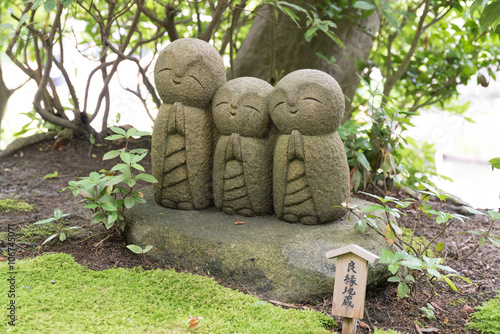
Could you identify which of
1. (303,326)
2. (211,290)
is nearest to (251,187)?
(211,290)

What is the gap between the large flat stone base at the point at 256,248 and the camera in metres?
2.63

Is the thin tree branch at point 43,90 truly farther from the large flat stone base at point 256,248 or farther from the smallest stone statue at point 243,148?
the large flat stone base at point 256,248

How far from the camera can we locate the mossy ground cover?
212 centimetres

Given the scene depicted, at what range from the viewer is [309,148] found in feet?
9.51

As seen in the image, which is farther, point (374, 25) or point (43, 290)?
point (374, 25)

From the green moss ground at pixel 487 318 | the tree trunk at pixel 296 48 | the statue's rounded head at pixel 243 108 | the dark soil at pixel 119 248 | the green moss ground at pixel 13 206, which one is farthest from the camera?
the tree trunk at pixel 296 48

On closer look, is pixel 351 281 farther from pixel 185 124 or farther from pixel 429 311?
pixel 185 124

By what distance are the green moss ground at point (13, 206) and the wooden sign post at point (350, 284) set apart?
2.67 m

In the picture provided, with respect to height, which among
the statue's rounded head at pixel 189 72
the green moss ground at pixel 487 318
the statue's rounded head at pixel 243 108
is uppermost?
the statue's rounded head at pixel 189 72

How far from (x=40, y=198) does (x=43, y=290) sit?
1.77 meters

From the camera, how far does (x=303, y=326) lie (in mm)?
2242

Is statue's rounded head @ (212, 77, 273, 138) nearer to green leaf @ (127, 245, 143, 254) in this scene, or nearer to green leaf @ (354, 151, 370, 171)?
green leaf @ (127, 245, 143, 254)

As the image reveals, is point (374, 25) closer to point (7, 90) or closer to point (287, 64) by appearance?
point (287, 64)

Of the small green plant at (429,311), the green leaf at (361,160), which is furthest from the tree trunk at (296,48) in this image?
the small green plant at (429,311)
